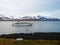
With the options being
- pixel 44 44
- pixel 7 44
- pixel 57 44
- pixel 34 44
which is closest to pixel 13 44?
pixel 7 44

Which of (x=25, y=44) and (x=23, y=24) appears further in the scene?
(x=23, y=24)

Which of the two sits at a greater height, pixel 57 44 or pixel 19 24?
pixel 57 44

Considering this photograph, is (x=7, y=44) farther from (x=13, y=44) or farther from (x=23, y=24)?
(x=23, y=24)

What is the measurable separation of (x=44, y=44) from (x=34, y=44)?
1.49 ft

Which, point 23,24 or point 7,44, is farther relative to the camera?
point 23,24

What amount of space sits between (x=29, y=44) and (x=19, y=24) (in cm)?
2658

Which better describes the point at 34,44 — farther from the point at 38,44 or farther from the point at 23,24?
the point at 23,24

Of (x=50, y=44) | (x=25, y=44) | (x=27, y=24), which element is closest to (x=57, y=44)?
(x=50, y=44)

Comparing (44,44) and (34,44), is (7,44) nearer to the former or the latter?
(34,44)

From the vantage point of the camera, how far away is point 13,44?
743 centimetres

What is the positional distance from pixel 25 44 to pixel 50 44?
3.73 ft

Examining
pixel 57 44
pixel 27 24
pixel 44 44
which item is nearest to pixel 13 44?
pixel 44 44

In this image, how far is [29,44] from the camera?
7480mm

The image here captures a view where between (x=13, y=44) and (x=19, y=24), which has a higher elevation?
(x=13, y=44)
